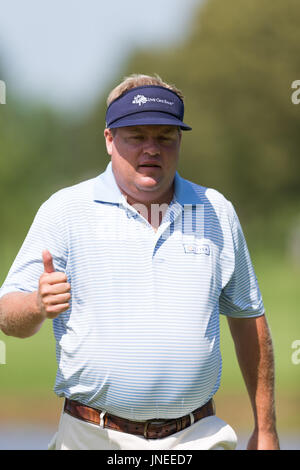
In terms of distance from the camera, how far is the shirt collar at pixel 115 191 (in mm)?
3293

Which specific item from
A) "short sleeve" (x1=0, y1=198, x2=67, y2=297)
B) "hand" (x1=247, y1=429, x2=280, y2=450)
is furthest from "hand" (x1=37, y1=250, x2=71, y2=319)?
"hand" (x1=247, y1=429, x2=280, y2=450)

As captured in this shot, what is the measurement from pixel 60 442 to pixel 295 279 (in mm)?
18451

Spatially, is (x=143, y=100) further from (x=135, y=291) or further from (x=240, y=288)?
(x=240, y=288)

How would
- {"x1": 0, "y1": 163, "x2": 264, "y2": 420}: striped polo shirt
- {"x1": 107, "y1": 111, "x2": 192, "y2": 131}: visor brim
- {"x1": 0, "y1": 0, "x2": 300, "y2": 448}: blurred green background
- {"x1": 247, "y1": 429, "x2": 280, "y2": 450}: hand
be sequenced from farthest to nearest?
{"x1": 0, "y1": 0, "x2": 300, "y2": 448}: blurred green background < {"x1": 247, "y1": 429, "x2": 280, "y2": 450}: hand < {"x1": 107, "y1": 111, "x2": 192, "y2": 131}: visor brim < {"x1": 0, "y1": 163, "x2": 264, "y2": 420}: striped polo shirt

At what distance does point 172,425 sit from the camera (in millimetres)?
3182

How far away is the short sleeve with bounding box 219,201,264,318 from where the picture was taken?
346cm

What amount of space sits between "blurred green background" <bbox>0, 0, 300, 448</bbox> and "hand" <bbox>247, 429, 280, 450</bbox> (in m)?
21.0

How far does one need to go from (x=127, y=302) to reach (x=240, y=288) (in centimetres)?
66

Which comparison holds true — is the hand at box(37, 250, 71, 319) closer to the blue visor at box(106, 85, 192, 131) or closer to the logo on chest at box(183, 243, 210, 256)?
the logo on chest at box(183, 243, 210, 256)

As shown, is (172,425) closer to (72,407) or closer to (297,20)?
(72,407)

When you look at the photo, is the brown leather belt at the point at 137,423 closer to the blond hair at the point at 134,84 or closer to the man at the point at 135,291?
the man at the point at 135,291

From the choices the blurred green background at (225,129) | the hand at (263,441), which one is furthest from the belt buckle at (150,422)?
the blurred green background at (225,129)

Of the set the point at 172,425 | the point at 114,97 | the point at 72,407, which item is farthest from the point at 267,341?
the point at 114,97
